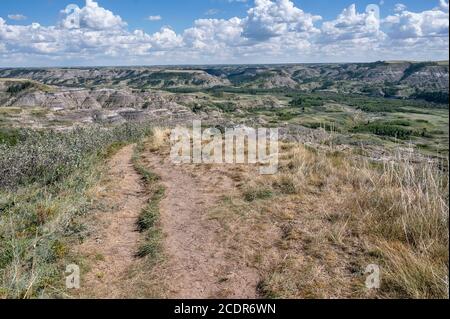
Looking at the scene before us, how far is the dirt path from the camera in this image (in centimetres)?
447

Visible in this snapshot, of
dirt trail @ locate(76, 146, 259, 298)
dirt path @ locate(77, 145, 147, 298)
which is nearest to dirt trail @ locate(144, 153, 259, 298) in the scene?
dirt trail @ locate(76, 146, 259, 298)

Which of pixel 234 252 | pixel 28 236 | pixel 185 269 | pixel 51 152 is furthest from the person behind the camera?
pixel 51 152

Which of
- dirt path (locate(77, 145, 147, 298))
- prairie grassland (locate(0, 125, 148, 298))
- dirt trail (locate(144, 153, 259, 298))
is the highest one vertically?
prairie grassland (locate(0, 125, 148, 298))

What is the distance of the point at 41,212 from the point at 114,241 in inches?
57.4

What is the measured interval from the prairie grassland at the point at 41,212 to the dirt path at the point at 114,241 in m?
0.27

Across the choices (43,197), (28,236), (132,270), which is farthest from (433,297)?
(43,197)

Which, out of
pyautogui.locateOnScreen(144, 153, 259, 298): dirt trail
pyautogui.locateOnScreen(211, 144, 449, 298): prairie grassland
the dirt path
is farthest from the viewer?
the dirt path

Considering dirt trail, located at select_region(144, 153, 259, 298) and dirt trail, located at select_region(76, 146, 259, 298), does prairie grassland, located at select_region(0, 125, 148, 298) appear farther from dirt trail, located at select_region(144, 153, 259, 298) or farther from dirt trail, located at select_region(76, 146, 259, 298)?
dirt trail, located at select_region(144, 153, 259, 298)

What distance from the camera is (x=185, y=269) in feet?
15.6

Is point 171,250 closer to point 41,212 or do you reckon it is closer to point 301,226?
point 301,226

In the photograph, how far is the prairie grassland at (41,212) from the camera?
4320 mm

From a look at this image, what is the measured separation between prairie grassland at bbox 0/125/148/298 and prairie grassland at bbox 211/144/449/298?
2284mm

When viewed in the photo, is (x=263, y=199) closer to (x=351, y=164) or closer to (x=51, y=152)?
(x=351, y=164)

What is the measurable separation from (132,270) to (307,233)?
7.69 ft
